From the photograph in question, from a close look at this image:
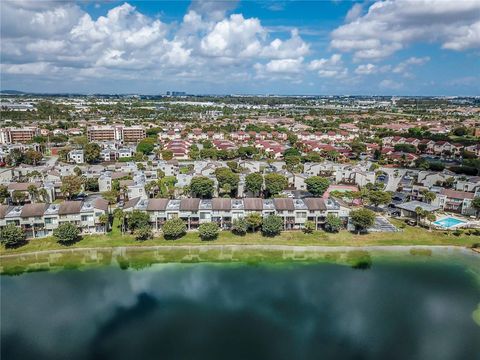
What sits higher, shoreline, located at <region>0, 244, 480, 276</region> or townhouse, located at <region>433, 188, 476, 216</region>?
townhouse, located at <region>433, 188, 476, 216</region>

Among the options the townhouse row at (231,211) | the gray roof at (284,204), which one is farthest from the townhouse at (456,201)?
the gray roof at (284,204)

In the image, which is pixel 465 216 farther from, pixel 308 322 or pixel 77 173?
pixel 77 173

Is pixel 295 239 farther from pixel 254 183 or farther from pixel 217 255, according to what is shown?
pixel 254 183

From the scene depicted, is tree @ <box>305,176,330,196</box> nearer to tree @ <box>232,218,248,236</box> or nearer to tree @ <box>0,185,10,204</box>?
tree @ <box>232,218,248,236</box>

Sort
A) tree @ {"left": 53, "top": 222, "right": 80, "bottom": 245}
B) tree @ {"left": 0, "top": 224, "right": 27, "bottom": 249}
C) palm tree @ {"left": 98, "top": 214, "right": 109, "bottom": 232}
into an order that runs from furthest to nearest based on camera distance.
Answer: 1. palm tree @ {"left": 98, "top": 214, "right": 109, "bottom": 232}
2. tree @ {"left": 53, "top": 222, "right": 80, "bottom": 245}
3. tree @ {"left": 0, "top": 224, "right": 27, "bottom": 249}

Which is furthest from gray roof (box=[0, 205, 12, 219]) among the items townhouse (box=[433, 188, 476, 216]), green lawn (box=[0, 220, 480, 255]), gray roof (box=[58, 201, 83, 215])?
townhouse (box=[433, 188, 476, 216])

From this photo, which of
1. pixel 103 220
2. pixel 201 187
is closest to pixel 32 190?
pixel 103 220
